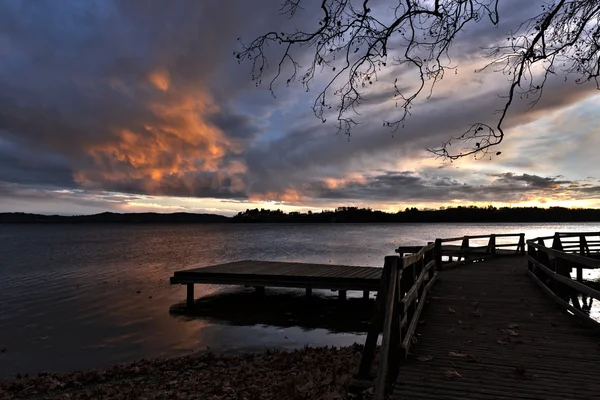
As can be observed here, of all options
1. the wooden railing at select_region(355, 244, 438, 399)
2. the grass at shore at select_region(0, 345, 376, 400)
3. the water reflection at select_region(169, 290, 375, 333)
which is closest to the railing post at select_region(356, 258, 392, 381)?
the wooden railing at select_region(355, 244, 438, 399)

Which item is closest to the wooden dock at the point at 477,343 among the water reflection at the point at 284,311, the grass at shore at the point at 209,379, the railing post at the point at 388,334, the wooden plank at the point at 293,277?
the railing post at the point at 388,334

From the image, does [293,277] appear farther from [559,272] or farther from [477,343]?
[477,343]

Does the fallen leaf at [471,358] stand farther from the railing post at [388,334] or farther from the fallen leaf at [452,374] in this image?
the railing post at [388,334]

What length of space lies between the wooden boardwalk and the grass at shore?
149 centimetres

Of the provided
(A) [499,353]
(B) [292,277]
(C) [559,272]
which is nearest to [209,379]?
(A) [499,353]

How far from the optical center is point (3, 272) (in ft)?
114

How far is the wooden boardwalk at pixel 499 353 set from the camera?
15.7ft

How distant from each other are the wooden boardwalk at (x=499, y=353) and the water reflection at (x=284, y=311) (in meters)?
6.75

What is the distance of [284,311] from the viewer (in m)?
18.0

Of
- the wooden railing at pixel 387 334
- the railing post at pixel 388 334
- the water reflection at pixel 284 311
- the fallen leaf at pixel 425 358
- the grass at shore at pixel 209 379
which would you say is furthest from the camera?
the water reflection at pixel 284 311

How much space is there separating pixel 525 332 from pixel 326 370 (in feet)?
11.7

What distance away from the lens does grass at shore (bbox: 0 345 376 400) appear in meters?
7.34

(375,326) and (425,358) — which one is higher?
(375,326)

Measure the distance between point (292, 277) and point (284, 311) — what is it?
4.94 ft
